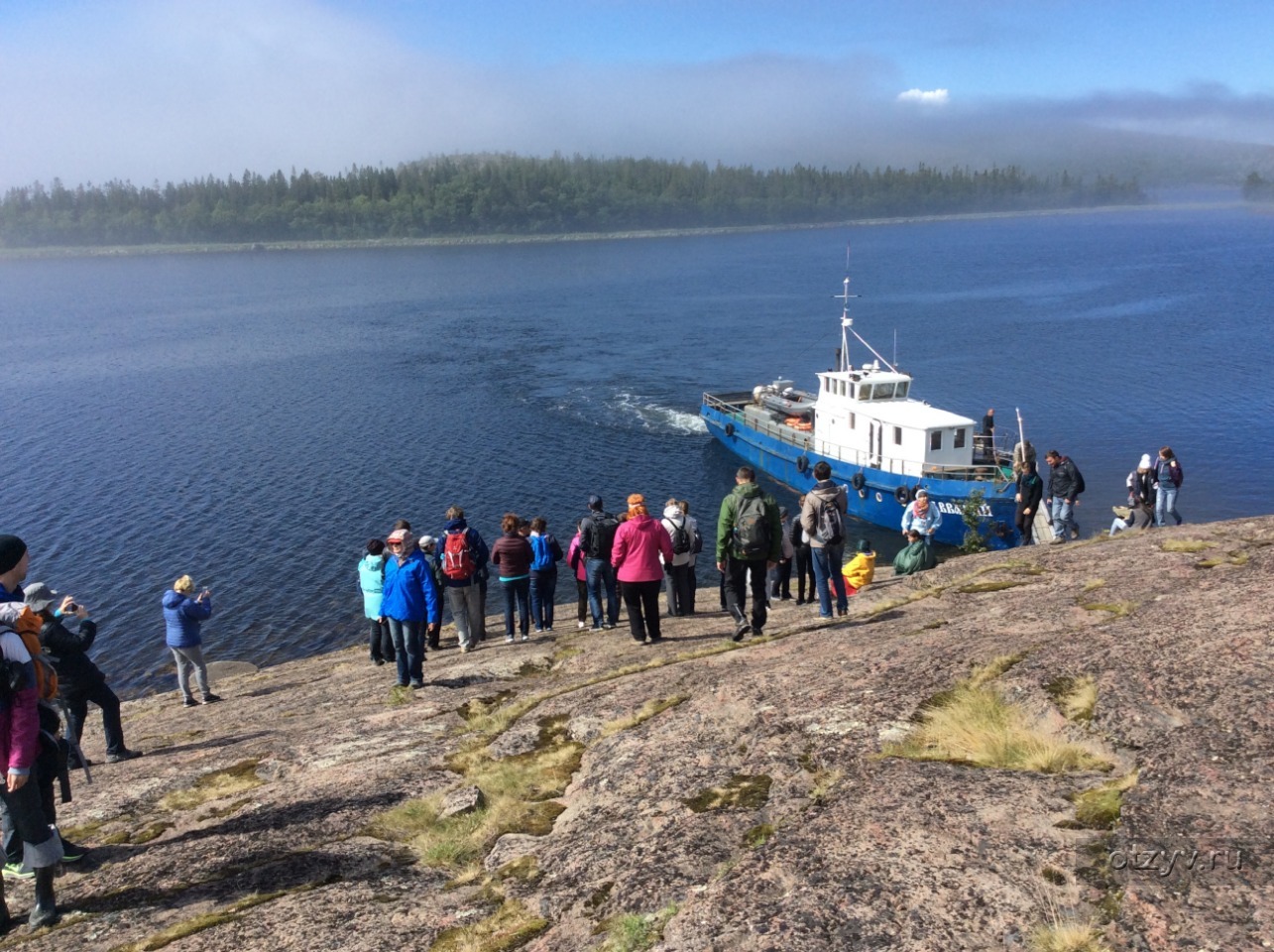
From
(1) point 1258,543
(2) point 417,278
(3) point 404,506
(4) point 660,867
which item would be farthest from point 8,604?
(2) point 417,278

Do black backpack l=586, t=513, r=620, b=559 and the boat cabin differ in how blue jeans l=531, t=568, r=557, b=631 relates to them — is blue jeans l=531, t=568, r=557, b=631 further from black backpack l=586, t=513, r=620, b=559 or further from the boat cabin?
the boat cabin

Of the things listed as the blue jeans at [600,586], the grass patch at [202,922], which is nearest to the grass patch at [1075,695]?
the grass patch at [202,922]

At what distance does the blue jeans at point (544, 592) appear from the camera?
1446cm

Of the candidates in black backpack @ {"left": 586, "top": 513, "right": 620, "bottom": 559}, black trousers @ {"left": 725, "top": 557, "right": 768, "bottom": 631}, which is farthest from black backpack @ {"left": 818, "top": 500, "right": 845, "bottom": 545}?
black backpack @ {"left": 586, "top": 513, "right": 620, "bottom": 559}

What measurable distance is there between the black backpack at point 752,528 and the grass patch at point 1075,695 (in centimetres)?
402

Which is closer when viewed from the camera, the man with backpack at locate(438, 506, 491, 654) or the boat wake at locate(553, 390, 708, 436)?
the man with backpack at locate(438, 506, 491, 654)

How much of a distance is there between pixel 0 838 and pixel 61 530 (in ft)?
115

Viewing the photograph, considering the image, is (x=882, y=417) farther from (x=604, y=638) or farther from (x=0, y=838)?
(x=0, y=838)

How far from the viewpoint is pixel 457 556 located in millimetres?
13031

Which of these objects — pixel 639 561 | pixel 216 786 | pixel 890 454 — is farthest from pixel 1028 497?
pixel 890 454

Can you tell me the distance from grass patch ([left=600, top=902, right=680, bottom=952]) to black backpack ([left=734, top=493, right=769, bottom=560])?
5.68 m

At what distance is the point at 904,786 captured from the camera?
5703 mm

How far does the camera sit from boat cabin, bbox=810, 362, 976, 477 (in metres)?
31.7

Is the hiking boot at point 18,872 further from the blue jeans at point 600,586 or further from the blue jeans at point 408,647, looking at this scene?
the blue jeans at point 600,586
